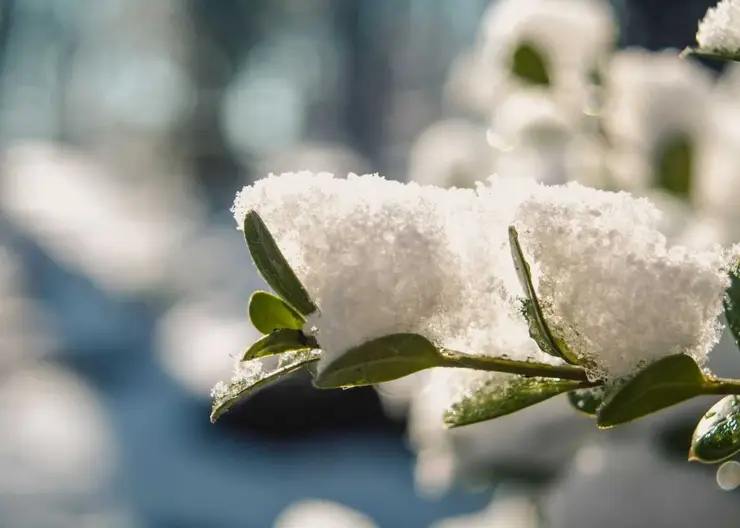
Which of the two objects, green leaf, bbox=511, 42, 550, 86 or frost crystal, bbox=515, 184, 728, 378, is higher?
green leaf, bbox=511, 42, 550, 86

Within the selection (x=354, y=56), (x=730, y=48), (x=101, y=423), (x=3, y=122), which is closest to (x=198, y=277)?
(x=101, y=423)

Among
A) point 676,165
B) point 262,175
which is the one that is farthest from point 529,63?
point 262,175

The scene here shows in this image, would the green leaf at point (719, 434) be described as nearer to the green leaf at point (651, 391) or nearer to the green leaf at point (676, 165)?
the green leaf at point (651, 391)

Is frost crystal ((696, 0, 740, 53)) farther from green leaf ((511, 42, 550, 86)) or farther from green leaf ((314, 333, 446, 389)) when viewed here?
green leaf ((511, 42, 550, 86))

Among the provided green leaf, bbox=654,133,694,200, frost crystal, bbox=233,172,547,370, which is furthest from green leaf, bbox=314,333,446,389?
green leaf, bbox=654,133,694,200

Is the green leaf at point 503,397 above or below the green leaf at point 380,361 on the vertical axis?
below

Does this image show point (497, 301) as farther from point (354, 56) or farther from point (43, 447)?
point (354, 56)

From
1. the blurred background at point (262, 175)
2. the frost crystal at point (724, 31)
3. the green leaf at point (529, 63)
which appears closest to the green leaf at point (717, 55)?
the frost crystal at point (724, 31)
